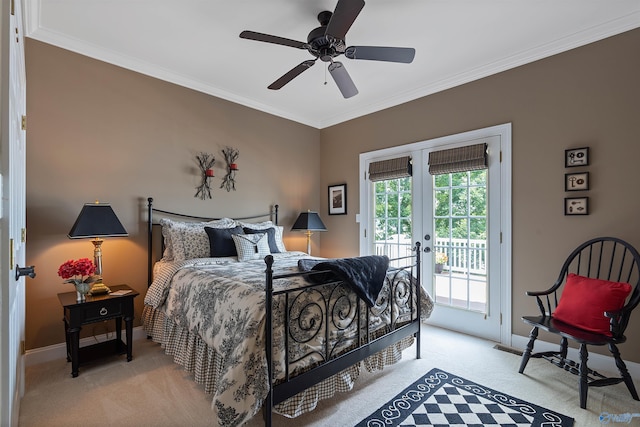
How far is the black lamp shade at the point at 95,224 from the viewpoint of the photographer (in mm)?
2510

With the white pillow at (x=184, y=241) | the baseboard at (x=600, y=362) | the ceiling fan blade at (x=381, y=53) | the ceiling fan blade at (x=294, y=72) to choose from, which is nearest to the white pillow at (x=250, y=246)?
the white pillow at (x=184, y=241)

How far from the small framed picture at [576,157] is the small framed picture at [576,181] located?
0.09m

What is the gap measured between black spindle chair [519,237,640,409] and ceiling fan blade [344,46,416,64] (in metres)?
2.09

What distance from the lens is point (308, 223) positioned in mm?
4219

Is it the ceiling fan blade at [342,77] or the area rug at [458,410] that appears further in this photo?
the ceiling fan blade at [342,77]

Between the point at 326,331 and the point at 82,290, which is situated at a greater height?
the point at 82,290

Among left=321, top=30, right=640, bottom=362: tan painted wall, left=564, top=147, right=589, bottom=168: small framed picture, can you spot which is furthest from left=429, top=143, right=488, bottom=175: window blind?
left=564, top=147, right=589, bottom=168: small framed picture

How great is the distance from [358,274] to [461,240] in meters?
1.92

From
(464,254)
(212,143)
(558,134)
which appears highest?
(212,143)

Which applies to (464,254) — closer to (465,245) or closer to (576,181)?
(465,245)

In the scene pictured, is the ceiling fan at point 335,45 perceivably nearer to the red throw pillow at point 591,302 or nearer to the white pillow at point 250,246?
the white pillow at point 250,246

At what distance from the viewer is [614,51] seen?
259 cm

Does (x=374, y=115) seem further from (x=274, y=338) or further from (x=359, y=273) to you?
(x=274, y=338)

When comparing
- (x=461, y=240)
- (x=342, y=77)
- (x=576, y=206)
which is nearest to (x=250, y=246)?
(x=342, y=77)
